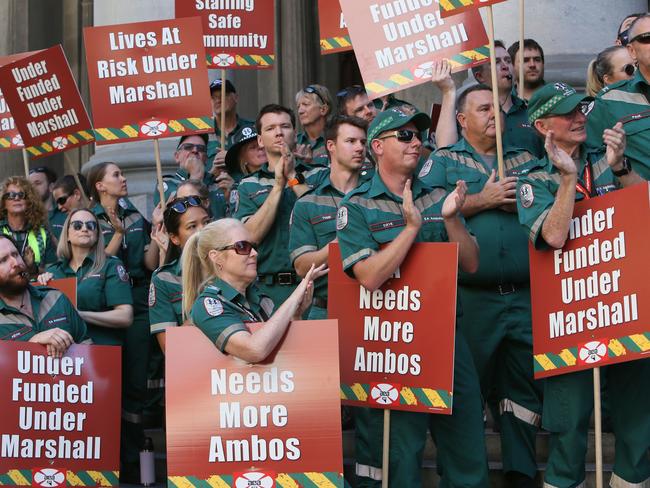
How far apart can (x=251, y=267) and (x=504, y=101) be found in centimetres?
297

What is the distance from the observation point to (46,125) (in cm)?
1119

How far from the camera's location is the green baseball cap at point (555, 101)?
23.6ft

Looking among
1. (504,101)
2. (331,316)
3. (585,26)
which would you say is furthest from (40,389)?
(585,26)

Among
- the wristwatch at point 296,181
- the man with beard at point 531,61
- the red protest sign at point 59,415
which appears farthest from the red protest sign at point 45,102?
the red protest sign at point 59,415

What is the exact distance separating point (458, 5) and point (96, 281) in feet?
9.50

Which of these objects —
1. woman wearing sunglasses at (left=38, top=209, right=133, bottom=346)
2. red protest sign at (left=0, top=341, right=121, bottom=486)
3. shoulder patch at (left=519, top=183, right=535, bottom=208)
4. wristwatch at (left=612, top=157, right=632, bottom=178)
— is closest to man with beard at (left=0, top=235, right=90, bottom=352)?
red protest sign at (left=0, top=341, right=121, bottom=486)

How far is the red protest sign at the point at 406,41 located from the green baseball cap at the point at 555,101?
1.19 metres

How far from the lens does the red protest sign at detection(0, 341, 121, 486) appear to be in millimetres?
7676

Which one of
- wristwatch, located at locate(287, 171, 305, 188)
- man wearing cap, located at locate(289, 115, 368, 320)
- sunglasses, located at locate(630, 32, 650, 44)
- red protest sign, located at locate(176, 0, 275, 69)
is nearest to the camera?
sunglasses, located at locate(630, 32, 650, 44)

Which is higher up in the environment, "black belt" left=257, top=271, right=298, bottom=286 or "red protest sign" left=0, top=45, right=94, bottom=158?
"red protest sign" left=0, top=45, right=94, bottom=158

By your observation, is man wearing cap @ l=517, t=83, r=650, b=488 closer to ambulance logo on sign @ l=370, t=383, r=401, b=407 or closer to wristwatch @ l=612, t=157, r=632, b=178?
wristwatch @ l=612, t=157, r=632, b=178

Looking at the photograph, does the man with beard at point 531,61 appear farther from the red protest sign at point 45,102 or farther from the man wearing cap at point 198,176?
the red protest sign at point 45,102

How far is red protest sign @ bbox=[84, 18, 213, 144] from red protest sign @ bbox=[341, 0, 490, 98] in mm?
1912

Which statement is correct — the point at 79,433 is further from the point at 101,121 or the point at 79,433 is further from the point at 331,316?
the point at 101,121
